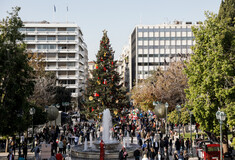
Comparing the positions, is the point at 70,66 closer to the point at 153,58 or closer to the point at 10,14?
the point at 153,58

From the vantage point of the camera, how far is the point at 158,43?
96812 mm

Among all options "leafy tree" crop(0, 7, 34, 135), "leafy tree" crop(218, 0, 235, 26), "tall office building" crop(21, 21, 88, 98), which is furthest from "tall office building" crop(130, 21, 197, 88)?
"leafy tree" crop(0, 7, 34, 135)

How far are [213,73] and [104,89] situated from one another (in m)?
22.0

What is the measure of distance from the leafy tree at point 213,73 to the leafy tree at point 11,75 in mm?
11304

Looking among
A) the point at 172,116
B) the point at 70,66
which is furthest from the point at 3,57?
the point at 70,66

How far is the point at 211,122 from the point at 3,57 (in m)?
14.2

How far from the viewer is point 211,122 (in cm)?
2045

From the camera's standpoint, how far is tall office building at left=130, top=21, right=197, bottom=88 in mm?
96062

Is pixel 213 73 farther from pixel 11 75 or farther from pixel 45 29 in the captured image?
pixel 45 29

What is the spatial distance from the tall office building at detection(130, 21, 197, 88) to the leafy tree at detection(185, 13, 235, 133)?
2963 inches

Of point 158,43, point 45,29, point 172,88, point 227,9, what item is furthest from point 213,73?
point 158,43

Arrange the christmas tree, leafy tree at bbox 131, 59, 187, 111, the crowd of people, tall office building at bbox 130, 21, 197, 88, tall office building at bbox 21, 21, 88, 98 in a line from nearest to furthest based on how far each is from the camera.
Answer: the crowd of people < the christmas tree < leafy tree at bbox 131, 59, 187, 111 < tall office building at bbox 21, 21, 88, 98 < tall office building at bbox 130, 21, 197, 88

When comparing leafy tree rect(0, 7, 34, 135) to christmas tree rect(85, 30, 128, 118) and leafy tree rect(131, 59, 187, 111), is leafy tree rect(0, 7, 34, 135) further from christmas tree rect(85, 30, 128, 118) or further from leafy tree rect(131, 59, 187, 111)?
leafy tree rect(131, 59, 187, 111)

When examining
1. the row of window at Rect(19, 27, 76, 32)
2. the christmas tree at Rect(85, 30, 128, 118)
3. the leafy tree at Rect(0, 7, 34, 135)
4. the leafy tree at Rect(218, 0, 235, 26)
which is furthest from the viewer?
the row of window at Rect(19, 27, 76, 32)
